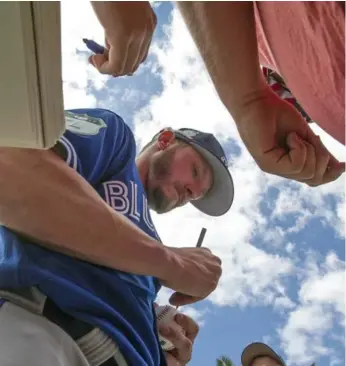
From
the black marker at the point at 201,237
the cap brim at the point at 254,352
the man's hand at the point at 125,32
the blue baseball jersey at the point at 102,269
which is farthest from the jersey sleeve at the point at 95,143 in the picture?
the cap brim at the point at 254,352

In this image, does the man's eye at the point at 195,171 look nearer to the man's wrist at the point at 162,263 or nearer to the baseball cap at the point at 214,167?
the baseball cap at the point at 214,167

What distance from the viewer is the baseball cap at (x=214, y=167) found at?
2.35 m

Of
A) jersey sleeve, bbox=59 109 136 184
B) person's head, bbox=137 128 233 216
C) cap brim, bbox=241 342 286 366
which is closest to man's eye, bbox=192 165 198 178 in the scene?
person's head, bbox=137 128 233 216

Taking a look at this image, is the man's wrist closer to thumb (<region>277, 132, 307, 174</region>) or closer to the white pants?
the white pants

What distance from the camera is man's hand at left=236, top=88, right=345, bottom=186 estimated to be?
1085 mm

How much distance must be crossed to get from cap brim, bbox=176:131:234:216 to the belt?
1008 millimetres

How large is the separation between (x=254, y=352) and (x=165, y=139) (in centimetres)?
Answer: 153

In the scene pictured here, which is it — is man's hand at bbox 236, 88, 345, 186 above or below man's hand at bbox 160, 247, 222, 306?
above

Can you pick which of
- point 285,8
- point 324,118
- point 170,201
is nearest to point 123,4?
point 285,8

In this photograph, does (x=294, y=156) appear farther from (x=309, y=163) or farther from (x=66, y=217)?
(x=66, y=217)

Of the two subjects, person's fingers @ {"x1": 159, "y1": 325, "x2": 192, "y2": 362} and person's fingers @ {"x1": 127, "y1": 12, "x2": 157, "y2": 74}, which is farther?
person's fingers @ {"x1": 159, "y1": 325, "x2": 192, "y2": 362}

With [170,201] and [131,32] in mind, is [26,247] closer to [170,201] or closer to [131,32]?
[131,32]

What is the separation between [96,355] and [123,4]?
814mm

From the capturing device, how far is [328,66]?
0.92 m
